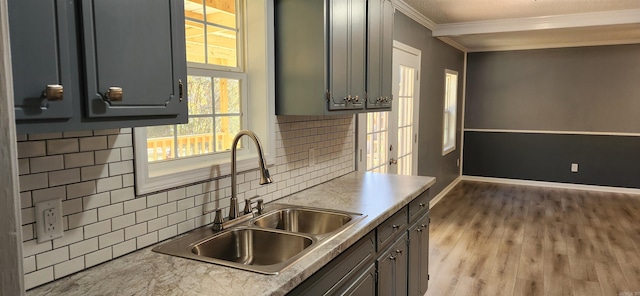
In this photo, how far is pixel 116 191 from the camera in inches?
60.5

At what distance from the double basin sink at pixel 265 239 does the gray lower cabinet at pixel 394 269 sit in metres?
0.34

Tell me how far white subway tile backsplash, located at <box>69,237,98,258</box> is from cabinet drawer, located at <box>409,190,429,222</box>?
172 centimetres

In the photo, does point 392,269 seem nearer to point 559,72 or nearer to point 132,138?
point 132,138

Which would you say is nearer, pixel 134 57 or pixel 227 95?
pixel 134 57

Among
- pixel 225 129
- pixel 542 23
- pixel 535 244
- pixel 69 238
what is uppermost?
pixel 542 23

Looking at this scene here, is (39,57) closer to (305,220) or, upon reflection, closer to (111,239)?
(111,239)

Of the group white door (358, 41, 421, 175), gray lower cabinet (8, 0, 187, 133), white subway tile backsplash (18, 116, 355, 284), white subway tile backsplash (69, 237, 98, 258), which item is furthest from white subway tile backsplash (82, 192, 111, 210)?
white door (358, 41, 421, 175)

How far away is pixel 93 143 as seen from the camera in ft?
4.72

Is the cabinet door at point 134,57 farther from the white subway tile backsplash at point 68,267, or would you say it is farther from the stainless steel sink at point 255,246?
the stainless steel sink at point 255,246

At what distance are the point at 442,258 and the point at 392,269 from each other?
172 centimetres

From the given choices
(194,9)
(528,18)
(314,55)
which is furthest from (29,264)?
(528,18)

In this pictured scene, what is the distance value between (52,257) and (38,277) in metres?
0.07

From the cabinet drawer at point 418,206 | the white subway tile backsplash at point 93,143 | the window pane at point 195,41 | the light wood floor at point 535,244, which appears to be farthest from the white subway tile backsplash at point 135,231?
the light wood floor at point 535,244

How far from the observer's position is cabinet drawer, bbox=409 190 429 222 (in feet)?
8.61
